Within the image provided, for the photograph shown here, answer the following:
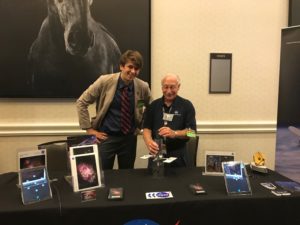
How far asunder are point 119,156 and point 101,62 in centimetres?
114

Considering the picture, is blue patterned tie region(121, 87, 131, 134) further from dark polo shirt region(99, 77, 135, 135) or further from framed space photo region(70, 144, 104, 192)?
framed space photo region(70, 144, 104, 192)

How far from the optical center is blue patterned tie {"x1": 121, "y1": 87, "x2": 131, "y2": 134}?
2.53 m

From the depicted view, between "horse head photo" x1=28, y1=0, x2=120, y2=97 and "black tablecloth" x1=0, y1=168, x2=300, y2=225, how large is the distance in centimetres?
151

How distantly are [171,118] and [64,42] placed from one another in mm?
1624

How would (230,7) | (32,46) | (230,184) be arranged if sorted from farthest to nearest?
(230,7), (32,46), (230,184)

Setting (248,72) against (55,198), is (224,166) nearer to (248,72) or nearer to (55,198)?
(55,198)

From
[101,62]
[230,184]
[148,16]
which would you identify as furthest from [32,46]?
[230,184]

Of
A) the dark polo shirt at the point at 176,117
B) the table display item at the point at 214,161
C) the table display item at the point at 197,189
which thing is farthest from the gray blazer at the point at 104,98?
the table display item at the point at 197,189

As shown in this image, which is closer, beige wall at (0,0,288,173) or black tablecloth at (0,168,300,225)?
black tablecloth at (0,168,300,225)

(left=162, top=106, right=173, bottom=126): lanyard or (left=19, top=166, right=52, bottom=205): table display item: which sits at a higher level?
(left=162, top=106, right=173, bottom=126): lanyard

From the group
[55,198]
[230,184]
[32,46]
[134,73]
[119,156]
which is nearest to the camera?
[55,198]

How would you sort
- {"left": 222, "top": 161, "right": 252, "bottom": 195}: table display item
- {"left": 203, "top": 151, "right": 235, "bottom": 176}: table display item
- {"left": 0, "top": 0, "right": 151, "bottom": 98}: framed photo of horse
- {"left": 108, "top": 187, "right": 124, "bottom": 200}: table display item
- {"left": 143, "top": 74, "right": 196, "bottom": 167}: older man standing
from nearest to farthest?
{"left": 108, "top": 187, "right": 124, "bottom": 200}: table display item
{"left": 222, "top": 161, "right": 252, "bottom": 195}: table display item
{"left": 203, "top": 151, "right": 235, "bottom": 176}: table display item
{"left": 143, "top": 74, "right": 196, "bottom": 167}: older man standing
{"left": 0, "top": 0, "right": 151, "bottom": 98}: framed photo of horse

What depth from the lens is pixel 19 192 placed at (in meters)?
1.76

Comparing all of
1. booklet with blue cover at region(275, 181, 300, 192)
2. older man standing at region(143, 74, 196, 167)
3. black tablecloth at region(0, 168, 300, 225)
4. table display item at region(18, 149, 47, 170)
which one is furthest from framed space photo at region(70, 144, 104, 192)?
booklet with blue cover at region(275, 181, 300, 192)
